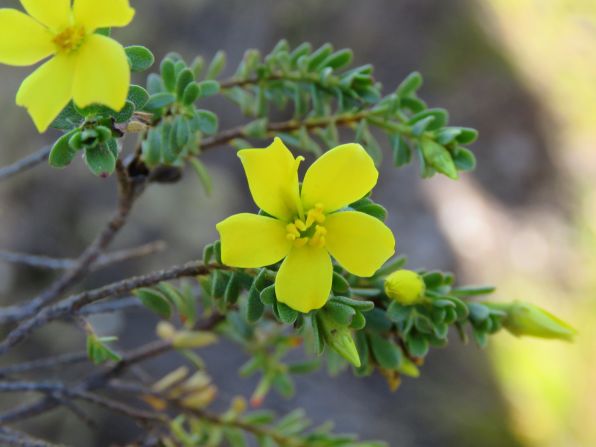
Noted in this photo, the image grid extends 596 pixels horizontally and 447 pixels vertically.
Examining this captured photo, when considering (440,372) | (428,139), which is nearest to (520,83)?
(440,372)

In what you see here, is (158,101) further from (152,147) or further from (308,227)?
(308,227)

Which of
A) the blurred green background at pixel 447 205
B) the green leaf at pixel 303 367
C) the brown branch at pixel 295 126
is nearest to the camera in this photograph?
the brown branch at pixel 295 126

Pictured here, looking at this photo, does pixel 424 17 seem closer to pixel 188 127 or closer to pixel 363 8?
pixel 363 8

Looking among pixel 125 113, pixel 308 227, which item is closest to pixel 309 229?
pixel 308 227

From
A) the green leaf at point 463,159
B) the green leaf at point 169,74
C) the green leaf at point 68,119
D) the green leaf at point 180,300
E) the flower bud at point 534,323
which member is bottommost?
the flower bud at point 534,323

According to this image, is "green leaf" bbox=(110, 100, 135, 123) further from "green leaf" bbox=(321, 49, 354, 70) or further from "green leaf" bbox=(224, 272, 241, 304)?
"green leaf" bbox=(321, 49, 354, 70)

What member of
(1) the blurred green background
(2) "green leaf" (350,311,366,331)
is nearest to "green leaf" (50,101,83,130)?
(2) "green leaf" (350,311,366,331)

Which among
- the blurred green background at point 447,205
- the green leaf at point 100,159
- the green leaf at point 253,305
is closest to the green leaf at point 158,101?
the green leaf at point 100,159

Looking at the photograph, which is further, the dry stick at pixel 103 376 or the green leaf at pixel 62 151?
the dry stick at pixel 103 376

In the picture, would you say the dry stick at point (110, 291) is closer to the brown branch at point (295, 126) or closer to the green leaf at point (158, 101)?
the green leaf at point (158, 101)
